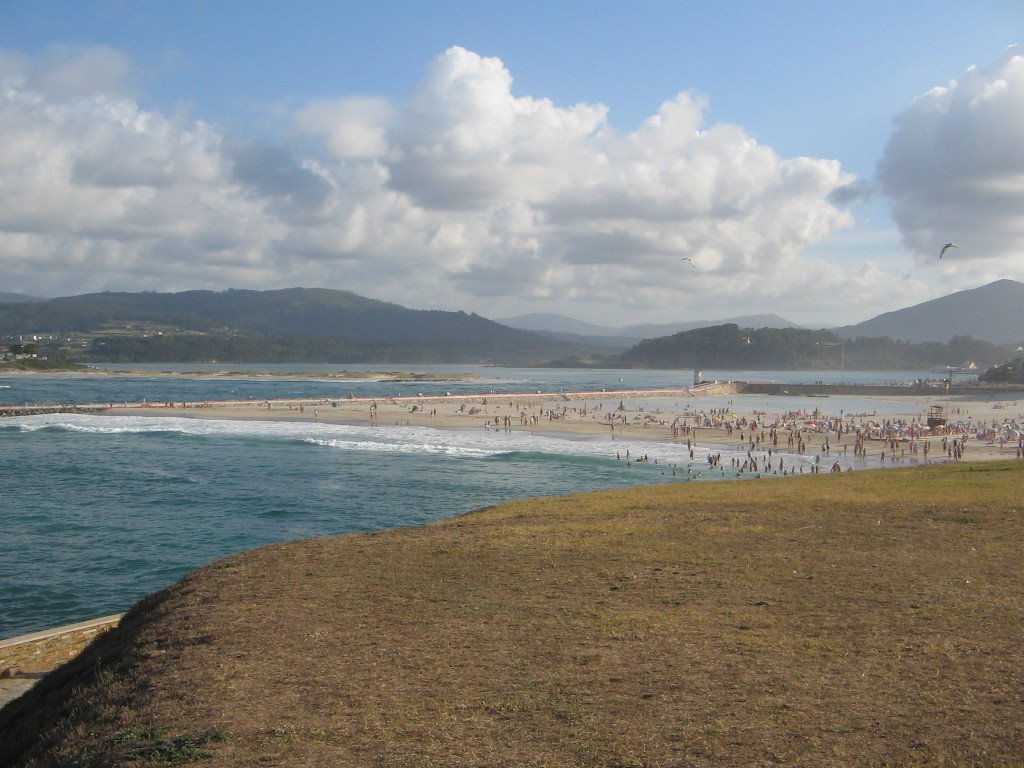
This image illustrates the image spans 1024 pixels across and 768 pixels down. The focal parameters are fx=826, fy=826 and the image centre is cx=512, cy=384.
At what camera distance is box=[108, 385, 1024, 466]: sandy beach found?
47.5 metres

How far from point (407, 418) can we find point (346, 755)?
2451 inches

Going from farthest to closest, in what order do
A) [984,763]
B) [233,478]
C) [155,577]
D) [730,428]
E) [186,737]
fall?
[730,428]
[233,478]
[155,577]
[186,737]
[984,763]

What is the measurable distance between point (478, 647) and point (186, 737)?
2771 mm

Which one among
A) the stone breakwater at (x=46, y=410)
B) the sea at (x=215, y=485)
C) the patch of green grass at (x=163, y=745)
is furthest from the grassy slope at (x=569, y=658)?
the stone breakwater at (x=46, y=410)

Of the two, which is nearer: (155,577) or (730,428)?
(155,577)

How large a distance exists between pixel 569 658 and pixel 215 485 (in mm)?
27791

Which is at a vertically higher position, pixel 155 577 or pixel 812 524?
pixel 812 524

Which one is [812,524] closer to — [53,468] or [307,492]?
[307,492]

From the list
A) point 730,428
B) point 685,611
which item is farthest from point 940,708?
point 730,428

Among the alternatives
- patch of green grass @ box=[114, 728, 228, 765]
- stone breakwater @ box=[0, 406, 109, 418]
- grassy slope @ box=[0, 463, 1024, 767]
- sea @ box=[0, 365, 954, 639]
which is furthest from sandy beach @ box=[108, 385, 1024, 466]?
patch of green grass @ box=[114, 728, 228, 765]

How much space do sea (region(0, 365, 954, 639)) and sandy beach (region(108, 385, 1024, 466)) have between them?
4.48m

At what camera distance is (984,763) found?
17.0 ft

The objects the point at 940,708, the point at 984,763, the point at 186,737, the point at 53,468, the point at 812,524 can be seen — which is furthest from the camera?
the point at 53,468

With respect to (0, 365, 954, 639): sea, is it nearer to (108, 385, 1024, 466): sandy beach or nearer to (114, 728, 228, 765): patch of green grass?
(108, 385, 1024, 466): sandy beach
